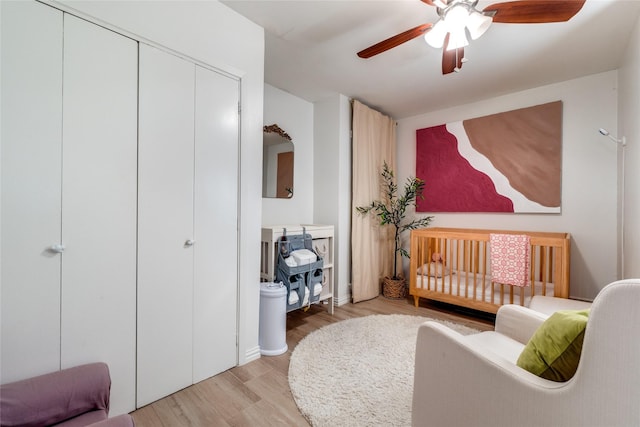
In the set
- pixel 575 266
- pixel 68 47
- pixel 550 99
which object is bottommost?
pixel 575 266

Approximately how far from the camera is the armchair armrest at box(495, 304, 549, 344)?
1390 mm

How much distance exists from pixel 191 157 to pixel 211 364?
4.31 ft

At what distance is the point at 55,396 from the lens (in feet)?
3.43

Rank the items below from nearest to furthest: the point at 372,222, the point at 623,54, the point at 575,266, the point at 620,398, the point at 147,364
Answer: the point at 620,398 → the point at 147,364 → the point at 623,54 → the point at 575,266 → the point at 372,222

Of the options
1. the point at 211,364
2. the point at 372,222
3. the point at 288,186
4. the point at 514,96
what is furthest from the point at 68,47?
the point at 514,96

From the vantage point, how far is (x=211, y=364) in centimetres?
177

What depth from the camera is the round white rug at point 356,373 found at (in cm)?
144

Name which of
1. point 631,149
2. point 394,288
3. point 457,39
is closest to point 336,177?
point 394,288

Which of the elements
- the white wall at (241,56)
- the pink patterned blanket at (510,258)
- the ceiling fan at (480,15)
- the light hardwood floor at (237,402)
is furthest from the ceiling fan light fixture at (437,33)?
the light hardwood floor at (237,402)

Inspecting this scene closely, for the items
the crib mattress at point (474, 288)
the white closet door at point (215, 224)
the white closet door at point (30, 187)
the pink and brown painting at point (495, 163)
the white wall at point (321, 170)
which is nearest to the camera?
the white closet door at point (30, 187)

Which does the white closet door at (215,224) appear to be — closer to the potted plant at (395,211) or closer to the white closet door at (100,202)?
the white closet door at (100,202)

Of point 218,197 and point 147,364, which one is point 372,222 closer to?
point 218,197

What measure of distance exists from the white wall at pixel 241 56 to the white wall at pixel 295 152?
96 centimetres

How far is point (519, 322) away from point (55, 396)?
210 centimetres
